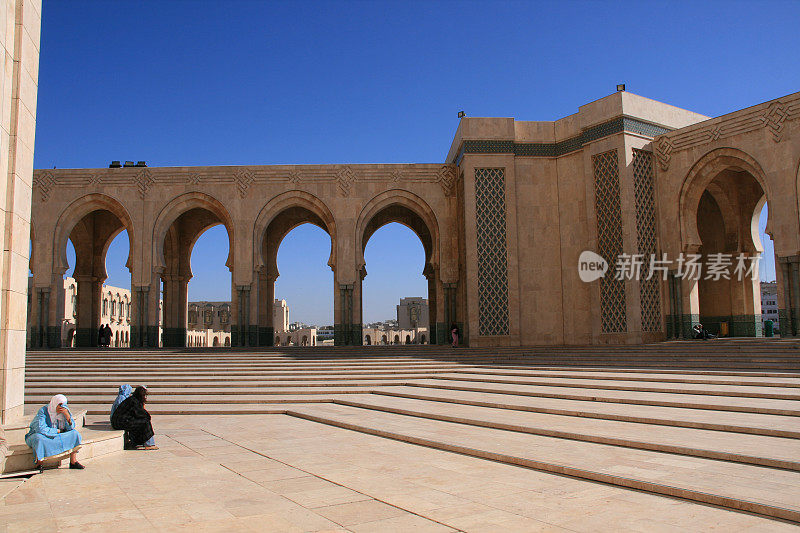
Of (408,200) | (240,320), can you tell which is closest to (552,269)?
(408,200)

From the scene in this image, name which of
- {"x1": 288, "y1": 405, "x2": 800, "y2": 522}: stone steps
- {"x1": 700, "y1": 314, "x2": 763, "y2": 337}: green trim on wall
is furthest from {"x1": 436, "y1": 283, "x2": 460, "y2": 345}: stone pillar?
{"x1": 288, "y1": 405, "x2": 800, "y2": 522}: stone steps

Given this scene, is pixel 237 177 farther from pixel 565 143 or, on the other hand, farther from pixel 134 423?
pixel 134 423

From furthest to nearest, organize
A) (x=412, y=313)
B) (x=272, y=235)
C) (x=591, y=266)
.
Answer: (x=412, y=313) < (x=272, y=235) < (x=591, y=266)

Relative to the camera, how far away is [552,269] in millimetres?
15625

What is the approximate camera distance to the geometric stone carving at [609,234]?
14398mm

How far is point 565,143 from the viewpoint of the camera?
15789mm

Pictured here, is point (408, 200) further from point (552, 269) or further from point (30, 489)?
point (30, 489)

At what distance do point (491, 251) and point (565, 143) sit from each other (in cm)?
335

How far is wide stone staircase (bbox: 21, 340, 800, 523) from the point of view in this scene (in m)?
4.61

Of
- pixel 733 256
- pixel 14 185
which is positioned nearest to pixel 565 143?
pixel 733 256

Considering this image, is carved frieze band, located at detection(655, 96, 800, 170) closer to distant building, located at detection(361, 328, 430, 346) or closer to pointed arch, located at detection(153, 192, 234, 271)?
pointed arch, located at detection(153, 192, 234, 271)

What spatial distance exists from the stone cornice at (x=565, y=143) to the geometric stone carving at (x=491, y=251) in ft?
1.81

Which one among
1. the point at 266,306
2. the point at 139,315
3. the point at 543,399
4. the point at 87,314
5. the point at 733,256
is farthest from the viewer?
the point at 266,306

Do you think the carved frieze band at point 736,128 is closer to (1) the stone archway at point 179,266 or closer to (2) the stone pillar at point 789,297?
(2) the stone pillar at point 789,297
